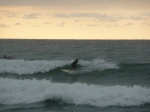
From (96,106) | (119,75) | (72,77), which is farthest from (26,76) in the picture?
(96,106)

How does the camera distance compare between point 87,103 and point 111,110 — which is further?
point 87,103

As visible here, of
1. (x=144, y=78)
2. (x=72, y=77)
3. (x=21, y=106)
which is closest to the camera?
(x=21, y=106)

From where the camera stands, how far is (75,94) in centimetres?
1725

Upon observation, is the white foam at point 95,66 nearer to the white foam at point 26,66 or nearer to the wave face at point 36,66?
the wave face at point 36,66

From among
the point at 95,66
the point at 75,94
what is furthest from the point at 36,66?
the point at 75,94

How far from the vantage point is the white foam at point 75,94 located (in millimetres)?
16500

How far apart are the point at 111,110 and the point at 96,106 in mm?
966

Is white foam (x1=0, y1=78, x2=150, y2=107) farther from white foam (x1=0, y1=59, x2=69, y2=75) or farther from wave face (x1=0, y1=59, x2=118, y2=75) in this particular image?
white foam (x1=0, y1=59, x2=69, y2=75)

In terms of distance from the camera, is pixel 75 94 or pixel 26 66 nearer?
pixel 75 94

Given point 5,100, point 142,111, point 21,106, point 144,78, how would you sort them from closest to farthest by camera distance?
point 142,111 < point 21,106 < point 5,100 < point 144,78

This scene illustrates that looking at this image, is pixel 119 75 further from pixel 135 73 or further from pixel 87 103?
pixel 87 103

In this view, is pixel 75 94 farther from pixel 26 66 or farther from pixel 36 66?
pixel 26 66

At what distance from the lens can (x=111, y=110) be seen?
15242 millimetres

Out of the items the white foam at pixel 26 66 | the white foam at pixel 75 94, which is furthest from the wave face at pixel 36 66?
the white foam at pixel 75 94
